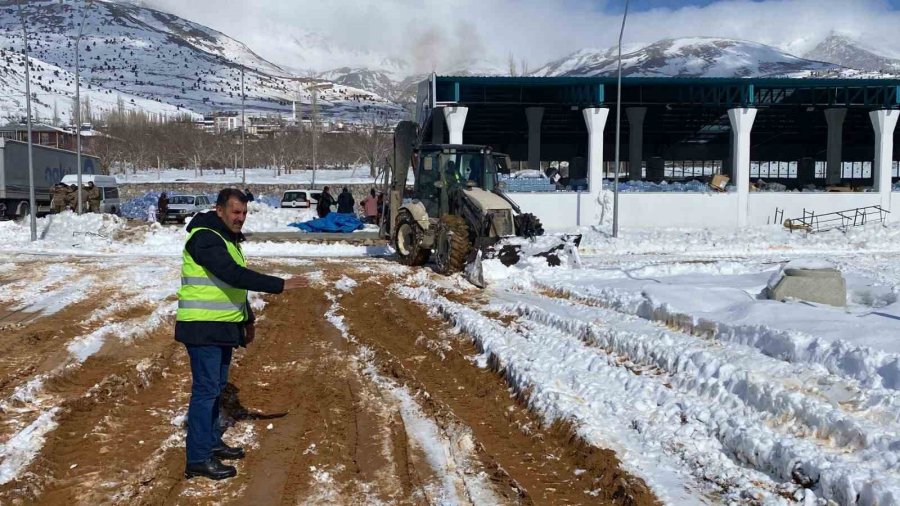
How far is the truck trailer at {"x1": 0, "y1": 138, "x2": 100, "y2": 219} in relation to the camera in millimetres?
30891

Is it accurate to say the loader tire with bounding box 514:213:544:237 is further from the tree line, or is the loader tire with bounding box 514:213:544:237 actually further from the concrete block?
the tree line

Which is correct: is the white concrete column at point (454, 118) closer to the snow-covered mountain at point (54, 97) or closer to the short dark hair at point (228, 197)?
the short dark hair at point (228, 197)

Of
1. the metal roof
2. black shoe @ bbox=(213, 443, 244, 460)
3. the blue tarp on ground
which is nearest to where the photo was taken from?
black shoe @ bbox=(213, 443, 244, 460)

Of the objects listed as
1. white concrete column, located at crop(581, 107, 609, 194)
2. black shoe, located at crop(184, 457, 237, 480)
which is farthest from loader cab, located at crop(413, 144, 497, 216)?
white concrete column, located at crop(581, 107, 609, 194)

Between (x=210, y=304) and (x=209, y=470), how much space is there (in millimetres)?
1051

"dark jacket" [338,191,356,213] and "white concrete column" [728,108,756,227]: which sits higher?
"white concrete column" [728,108,756,227]

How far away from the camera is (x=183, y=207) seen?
35.5 m

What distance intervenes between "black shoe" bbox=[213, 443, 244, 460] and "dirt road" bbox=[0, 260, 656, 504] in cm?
9

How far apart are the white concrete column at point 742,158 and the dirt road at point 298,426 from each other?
25328 mm

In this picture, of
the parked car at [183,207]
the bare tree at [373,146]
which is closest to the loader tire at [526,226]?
the parked car at [183,207]

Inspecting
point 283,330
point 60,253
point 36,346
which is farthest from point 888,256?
point 60,253

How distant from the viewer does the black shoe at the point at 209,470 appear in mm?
5316

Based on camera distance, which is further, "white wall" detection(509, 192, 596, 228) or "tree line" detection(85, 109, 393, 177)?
"tree line" detection(85, 109, 393, 177)

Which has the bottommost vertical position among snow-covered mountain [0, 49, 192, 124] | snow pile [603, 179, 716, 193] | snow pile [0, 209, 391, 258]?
snow pile [0, 209, 391, 258]
